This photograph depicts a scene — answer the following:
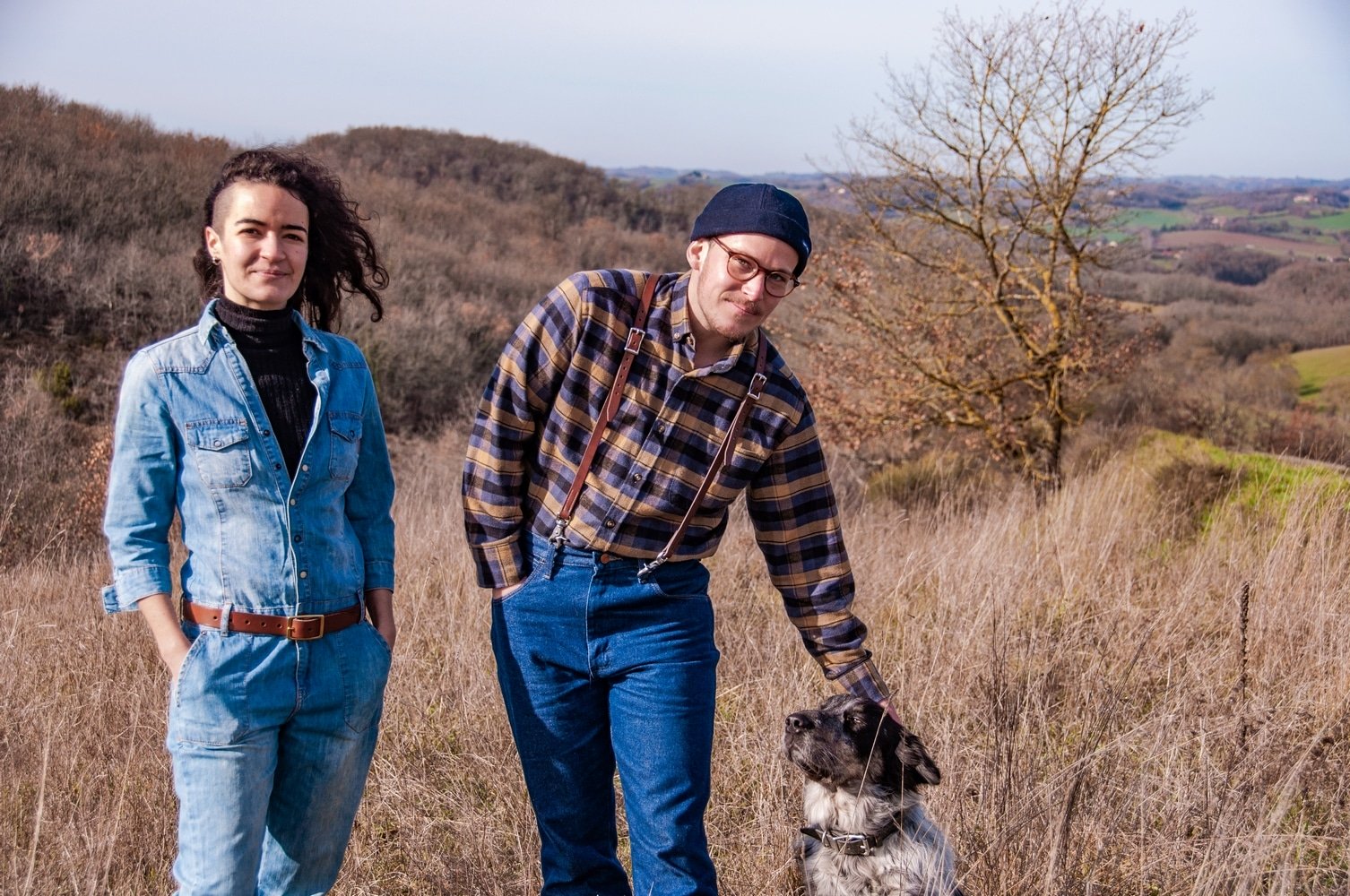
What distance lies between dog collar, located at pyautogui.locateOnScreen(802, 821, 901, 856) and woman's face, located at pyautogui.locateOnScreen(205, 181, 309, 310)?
1.87m

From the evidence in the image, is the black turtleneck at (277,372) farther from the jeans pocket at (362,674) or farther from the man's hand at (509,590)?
the man's hand at (509,590)

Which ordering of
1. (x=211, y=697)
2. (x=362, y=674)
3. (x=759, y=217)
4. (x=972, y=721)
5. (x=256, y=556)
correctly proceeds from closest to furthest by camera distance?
(x=211, y=697)
(x=256, y=556)
(x=362, y=674)
(x=759, y=217)
(x=972, y=721)

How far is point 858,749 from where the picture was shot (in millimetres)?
2611

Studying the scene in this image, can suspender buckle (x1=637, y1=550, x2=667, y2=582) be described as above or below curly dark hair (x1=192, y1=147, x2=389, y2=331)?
below

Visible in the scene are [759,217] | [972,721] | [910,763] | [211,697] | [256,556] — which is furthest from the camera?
[972,721]

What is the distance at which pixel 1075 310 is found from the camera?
969cm

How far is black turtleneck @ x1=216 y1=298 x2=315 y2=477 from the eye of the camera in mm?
2211

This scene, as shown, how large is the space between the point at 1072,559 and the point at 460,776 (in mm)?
A: 3770

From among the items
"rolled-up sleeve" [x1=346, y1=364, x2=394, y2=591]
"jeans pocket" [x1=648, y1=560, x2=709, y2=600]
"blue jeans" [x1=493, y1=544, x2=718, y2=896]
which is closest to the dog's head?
"blue jeans" [x1=493, y1=544, x2=718, y2=896]

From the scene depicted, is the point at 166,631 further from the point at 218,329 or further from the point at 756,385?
the point at 756,385

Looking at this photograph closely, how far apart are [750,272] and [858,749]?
1.23 meters

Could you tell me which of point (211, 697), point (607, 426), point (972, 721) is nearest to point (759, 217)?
point (607, 426)

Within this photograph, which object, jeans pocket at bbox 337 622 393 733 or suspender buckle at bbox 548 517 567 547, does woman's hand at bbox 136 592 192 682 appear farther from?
suspender buckle at bbox 548 517 567 547

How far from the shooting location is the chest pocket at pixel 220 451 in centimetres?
207
